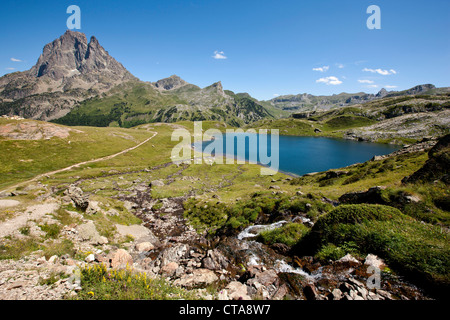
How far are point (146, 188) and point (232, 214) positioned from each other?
37008 millimetres

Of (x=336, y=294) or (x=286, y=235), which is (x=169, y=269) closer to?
(x=286, y=235)

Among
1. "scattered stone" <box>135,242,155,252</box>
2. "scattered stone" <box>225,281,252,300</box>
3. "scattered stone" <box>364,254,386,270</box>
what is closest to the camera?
"scattered stone" <box>225,281,252,300</box>

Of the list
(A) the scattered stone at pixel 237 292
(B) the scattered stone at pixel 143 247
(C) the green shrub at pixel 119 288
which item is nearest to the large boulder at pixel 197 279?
(C) the green shrub at pixel 119 288

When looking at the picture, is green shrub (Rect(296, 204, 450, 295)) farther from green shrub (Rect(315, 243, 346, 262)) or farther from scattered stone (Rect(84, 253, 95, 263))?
scattered stone (Rect(84, 253, 95, 263))

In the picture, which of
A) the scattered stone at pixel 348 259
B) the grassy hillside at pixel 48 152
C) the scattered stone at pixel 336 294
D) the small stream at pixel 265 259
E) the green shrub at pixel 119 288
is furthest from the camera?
the grassy hillside at pixel 48 152

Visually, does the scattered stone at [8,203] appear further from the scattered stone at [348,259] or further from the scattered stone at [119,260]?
the scattered stone at [348,259]

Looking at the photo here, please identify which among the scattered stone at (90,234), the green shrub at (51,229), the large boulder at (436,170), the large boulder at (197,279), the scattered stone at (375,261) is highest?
the large boulder at (436,170)

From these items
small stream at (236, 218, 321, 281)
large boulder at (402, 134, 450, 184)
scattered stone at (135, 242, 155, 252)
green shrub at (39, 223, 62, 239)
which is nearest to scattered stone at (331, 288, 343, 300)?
small stream at (236, 218, 321, 281)

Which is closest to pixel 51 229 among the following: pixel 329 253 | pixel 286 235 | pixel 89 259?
pixel 89 259

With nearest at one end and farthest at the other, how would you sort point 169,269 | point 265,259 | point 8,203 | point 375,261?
point 375,261 < point 169,269 < point 265,259 < point 8,203

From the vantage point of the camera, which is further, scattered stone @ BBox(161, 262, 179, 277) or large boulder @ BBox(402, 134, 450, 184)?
large boulder @ BBox(402, 134, 450, 184)

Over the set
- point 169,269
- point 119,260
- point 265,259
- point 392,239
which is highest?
point 392,239

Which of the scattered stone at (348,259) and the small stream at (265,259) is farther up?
the scattered stone at (348,259)
